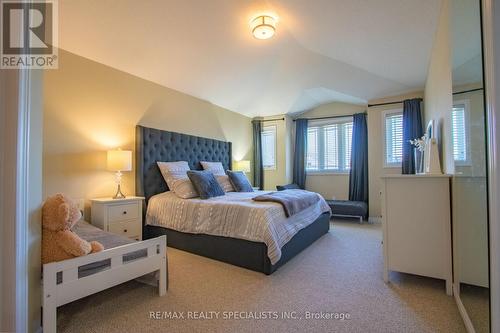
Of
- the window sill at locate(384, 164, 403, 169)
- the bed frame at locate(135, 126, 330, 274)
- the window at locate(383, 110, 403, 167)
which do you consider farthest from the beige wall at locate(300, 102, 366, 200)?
the bed frame at locate(135, 126, 330, 274)

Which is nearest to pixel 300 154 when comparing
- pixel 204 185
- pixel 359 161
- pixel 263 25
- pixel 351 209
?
pixel 359 161

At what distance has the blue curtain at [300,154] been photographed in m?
5.63

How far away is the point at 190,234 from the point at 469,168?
2.61 meters

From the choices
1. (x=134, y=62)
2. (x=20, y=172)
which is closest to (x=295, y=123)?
(x=134, y=62)

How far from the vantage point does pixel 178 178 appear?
333 centimetres

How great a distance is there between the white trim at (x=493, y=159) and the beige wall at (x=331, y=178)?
433 centimetres

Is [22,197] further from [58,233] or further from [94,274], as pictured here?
[94,274]

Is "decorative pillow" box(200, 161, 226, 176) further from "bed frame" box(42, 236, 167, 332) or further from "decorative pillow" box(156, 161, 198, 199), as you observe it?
"bed frame" box(42, 236, 167, 332)

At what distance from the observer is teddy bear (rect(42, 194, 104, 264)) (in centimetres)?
134

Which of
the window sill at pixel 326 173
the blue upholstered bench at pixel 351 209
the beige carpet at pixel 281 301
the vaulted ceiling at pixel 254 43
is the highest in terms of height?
the vaulted ceiling at pixel 254 43

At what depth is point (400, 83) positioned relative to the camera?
384 centimetres

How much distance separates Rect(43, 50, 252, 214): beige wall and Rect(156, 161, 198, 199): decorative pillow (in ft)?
1.49

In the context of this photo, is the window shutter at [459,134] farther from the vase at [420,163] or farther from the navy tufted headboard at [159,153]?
the navy tufted headboard at [159,153]

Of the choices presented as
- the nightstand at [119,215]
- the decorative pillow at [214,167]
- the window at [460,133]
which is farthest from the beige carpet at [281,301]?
the decorative pillow at [214,167]
